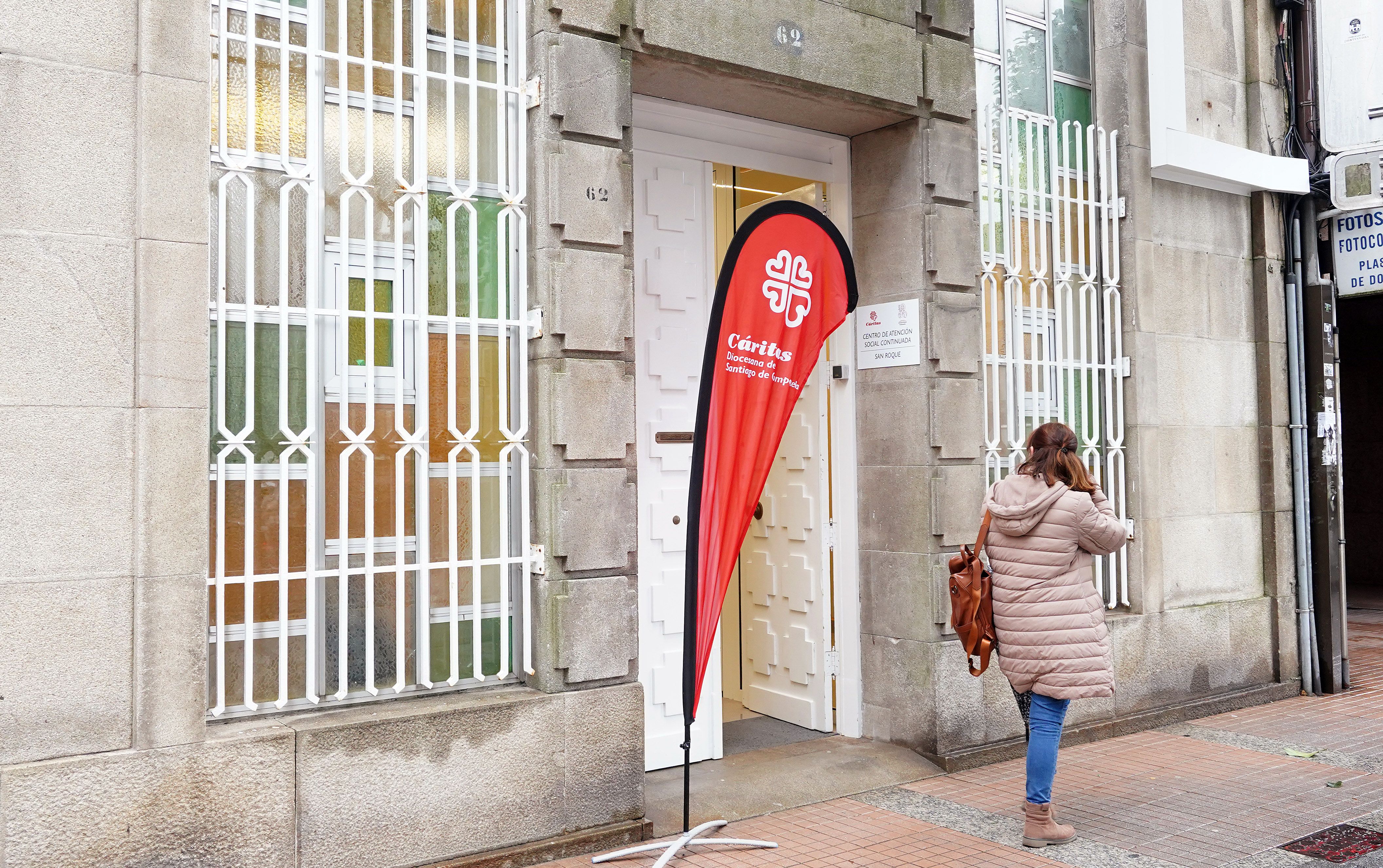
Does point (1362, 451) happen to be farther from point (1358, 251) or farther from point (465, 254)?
point (465, 254)

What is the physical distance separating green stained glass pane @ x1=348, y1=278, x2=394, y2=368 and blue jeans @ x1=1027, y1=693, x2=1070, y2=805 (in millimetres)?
3299

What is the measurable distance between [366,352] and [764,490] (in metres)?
2.97

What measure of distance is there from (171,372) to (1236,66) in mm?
7838

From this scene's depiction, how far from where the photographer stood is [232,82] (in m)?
4.67

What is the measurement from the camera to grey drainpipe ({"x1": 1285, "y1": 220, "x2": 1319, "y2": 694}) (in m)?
8.52

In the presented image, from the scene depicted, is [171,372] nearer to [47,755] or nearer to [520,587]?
[47,755]

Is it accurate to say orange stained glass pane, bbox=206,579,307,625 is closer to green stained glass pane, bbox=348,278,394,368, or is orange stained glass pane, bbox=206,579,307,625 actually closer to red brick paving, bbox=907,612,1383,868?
green stained glass pane, bbox=348,278,394,368

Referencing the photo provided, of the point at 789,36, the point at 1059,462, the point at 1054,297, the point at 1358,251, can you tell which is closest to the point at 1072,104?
the point at 1054,297

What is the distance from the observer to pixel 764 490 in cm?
713

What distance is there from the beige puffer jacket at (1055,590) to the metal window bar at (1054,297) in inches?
67.6

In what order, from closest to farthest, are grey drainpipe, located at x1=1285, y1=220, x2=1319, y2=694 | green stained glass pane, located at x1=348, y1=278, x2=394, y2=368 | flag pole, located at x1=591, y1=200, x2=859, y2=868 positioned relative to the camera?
1. flag pole, located at x1=591, y1=200, x2=859, y2=868
2. green stained glass pane, located at x1=348, y1=278, x2=394, y2=368
3. grey drainpipe, located at x1=1285, y1=220, x2=1319, y2=694

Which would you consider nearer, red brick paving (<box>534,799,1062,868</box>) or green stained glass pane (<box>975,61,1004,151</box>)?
red brick paving (<box>534,799,1062,868</box>)

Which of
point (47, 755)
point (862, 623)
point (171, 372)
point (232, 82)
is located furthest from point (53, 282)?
point (862, 623)

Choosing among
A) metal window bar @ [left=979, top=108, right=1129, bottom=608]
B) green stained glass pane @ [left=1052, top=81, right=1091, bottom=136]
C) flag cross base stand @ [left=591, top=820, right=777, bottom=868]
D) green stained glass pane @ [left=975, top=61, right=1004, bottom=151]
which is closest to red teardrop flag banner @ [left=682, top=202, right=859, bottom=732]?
flag cross base stand @ [left=591, top=820, right=777, bottom=868]
